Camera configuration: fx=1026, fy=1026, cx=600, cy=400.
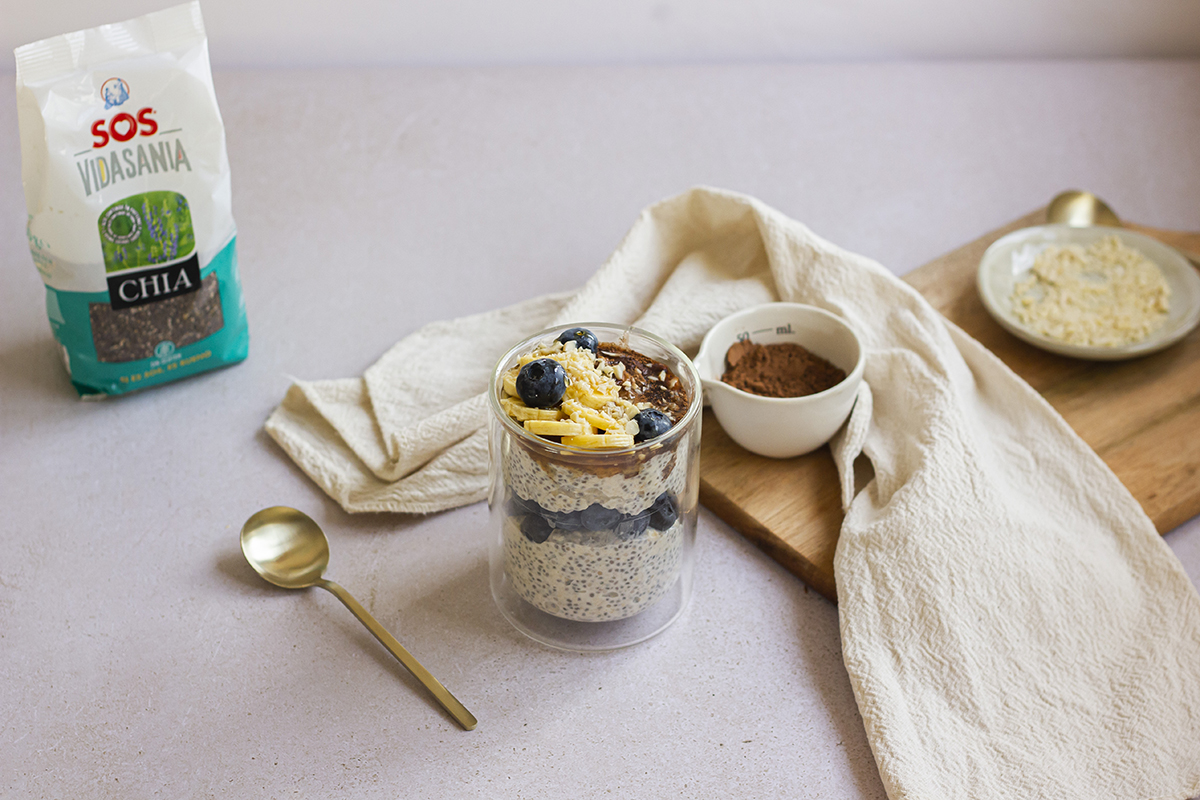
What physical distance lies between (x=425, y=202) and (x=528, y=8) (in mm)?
486

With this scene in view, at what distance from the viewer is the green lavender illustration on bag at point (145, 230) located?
99 cm

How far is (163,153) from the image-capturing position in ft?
3.27

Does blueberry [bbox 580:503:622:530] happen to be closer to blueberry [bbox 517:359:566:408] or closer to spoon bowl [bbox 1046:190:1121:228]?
blueberry [bbox 517:359:566:408]

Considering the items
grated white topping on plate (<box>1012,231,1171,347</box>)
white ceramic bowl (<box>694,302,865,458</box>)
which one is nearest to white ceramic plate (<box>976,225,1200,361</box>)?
grated white topping on plate (<box>1012,231,1171,347</box>)

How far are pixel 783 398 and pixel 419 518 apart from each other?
1.21 feet

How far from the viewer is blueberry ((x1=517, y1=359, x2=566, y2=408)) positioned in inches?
30.8

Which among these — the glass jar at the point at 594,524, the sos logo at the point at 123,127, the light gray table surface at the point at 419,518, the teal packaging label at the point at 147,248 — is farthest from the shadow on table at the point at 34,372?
the glass jar at the point at 594,524

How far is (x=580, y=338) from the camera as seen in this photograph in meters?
0.86

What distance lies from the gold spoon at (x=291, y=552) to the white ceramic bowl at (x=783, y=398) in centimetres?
38

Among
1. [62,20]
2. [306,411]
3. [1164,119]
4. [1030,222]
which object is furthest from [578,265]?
[1164,119]

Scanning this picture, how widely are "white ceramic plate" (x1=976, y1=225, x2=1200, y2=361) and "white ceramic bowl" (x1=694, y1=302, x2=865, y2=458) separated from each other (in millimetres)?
257

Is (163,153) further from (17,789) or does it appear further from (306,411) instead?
(17,789)

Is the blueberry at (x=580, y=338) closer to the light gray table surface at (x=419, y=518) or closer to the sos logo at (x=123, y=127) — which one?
the light gray table surface at (x=419, y=518)

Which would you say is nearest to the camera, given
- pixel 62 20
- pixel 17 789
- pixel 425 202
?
pixel 17 789
